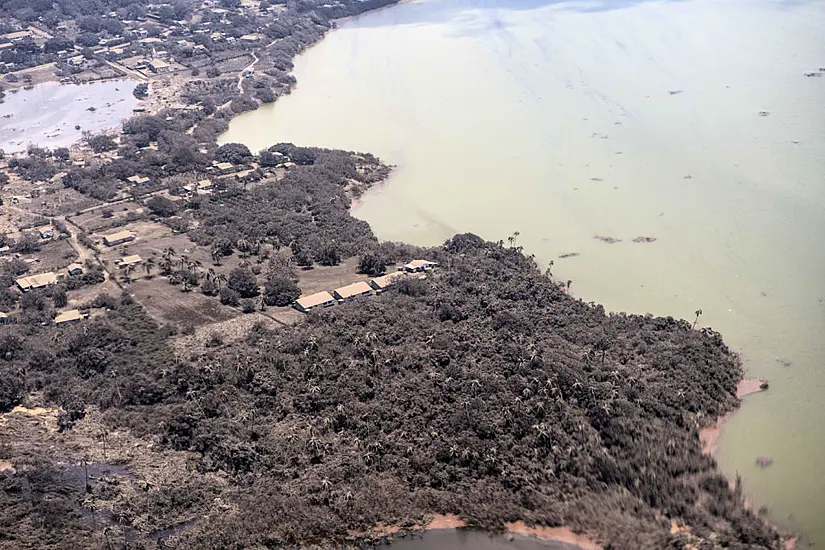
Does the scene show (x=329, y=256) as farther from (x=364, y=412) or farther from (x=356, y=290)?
(x=364, y=412)

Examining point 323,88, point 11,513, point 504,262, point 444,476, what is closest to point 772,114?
point 504,262

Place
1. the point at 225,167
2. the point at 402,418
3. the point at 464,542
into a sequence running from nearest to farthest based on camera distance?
the point at 464,542 → the point at 402,418 → the point at 225,167

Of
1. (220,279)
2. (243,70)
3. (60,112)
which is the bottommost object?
(220,279)

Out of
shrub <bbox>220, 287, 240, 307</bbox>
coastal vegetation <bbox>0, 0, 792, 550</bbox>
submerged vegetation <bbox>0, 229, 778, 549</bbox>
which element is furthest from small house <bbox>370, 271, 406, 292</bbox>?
shrub <bbox>220, 287, 240, 307</bbox>

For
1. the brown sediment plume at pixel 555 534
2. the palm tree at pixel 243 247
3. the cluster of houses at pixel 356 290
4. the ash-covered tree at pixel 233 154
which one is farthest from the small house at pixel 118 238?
the brown sediment plume at pixel 555 534

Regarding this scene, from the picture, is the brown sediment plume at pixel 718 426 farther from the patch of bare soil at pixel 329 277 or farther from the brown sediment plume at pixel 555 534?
the patch of bare soil at pixel 329 277

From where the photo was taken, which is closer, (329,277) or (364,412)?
(364,412)

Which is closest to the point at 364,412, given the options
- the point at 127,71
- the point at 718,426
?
the point at 718,426
